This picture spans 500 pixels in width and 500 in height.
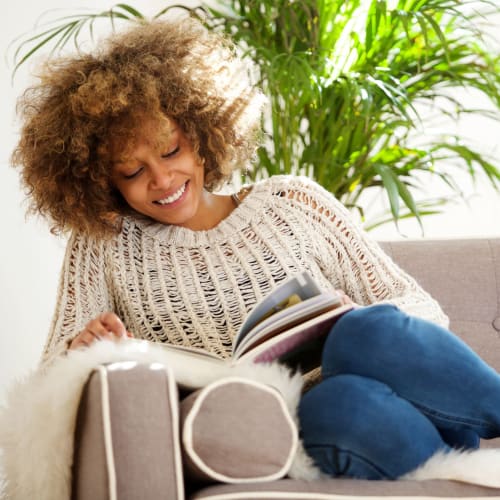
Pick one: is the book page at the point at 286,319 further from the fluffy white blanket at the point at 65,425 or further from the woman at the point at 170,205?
the woman at the point at 170,205

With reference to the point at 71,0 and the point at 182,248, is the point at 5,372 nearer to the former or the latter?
the point at 182,248

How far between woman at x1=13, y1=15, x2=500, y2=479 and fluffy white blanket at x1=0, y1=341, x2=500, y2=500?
1.13 ft

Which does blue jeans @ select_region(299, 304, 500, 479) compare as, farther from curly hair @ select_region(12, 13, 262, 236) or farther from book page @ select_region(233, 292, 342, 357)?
curly hair @ select_region(12, 13, 262, 236)

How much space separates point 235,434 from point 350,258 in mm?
710

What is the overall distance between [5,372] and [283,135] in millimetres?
967

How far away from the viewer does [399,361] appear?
0.93 m

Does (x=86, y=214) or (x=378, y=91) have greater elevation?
(x=378, y=91)

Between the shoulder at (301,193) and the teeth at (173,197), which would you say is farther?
the shoulder at (301,193)

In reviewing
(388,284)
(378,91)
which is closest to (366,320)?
(388,284)

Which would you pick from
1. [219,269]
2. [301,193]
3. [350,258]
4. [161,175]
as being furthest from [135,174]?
[350,258]

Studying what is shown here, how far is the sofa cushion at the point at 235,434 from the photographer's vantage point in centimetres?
80

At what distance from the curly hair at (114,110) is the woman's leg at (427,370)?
623 millimetres

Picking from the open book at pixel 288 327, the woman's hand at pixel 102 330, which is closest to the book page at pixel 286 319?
the open book at pixel 288 327

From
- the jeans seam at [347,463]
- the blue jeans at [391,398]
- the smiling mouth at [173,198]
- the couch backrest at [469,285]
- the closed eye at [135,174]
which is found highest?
the closed eye at [135,174]
